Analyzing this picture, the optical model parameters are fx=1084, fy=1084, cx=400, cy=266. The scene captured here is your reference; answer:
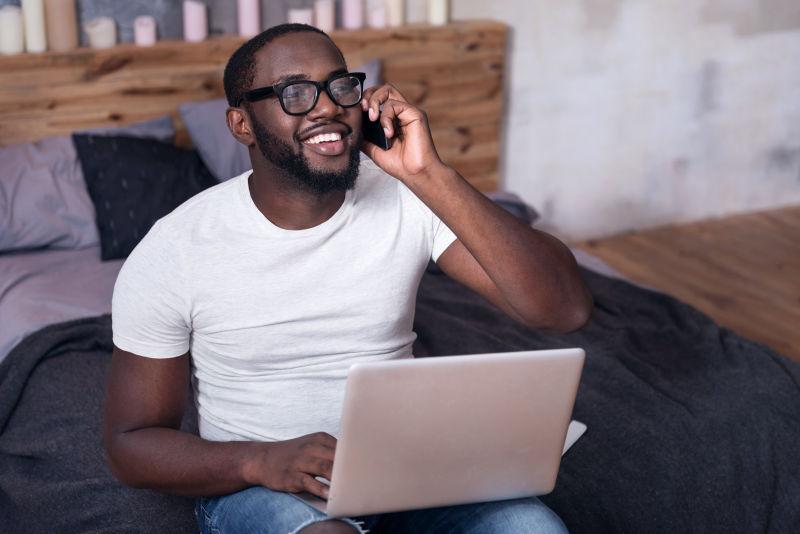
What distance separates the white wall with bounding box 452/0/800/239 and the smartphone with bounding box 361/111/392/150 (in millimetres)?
2116

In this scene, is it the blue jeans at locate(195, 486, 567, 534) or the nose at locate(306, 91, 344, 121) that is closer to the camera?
the blue jeans at locate(195, 486, 567, 534)

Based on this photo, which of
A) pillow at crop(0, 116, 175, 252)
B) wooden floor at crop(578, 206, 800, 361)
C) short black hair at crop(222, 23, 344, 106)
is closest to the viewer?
short black hair at crop(222, 23, 344, 106)

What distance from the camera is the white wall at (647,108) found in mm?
3857

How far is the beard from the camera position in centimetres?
161

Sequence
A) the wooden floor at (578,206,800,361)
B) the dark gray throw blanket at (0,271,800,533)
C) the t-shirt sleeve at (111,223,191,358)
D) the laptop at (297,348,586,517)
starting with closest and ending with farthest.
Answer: the laptop at (297,348,586,517) → the t-shirt sleeve at (111,223,191,358) → the dark gray throw blanket at (0,271,800,533) → the wooden floor at (578,206,800,361)

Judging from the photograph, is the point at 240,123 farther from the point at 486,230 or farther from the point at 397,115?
the point at 486,230

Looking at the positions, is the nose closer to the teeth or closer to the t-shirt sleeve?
the teeth

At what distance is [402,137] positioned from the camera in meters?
1.60

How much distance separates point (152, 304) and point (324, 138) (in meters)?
0.35

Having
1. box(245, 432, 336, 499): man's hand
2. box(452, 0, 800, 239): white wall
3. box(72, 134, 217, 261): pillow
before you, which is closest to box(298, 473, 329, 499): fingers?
box(245, 432, 336, 499): man's hand

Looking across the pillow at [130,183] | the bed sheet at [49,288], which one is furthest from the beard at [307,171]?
the pillow at [130,183]

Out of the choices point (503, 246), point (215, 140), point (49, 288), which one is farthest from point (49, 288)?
point (503, 246)

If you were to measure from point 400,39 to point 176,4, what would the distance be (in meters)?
0.71

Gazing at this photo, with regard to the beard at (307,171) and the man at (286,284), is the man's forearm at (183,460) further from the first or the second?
the beard at (307,171)
